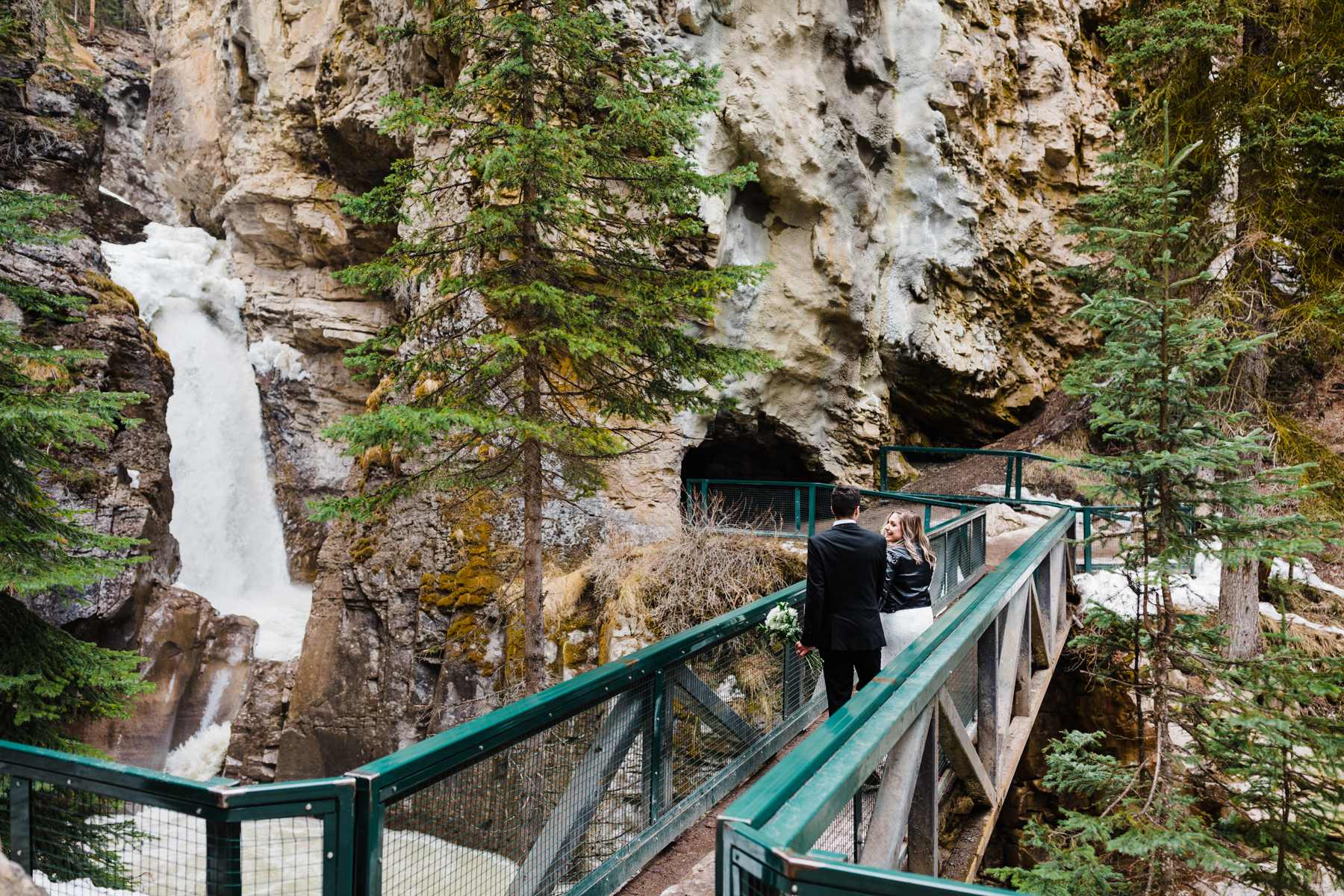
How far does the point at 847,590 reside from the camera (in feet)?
15.3

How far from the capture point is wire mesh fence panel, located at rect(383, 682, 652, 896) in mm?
3021

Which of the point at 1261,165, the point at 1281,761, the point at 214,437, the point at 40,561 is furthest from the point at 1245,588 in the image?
the point at 214,437

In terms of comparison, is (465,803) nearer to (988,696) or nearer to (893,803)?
(893,803)

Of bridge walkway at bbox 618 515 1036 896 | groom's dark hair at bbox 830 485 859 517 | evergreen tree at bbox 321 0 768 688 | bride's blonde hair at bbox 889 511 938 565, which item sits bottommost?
bridge walkway at bbox 618 515 1036 896

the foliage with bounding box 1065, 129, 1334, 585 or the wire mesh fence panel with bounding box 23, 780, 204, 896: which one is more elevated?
the foliage with bounding box 1065, 129, 1334, 585

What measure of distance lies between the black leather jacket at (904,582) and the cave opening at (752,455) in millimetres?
9931

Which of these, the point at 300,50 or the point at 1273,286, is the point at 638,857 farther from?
the point at 300,50

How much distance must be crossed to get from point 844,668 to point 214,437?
22673mm

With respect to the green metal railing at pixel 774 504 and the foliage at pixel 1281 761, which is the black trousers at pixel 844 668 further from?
the green metal railing at pixel 774 504

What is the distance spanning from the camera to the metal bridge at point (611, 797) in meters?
2.37

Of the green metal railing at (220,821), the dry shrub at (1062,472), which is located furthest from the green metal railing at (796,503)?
the green metal railing at (220,821)

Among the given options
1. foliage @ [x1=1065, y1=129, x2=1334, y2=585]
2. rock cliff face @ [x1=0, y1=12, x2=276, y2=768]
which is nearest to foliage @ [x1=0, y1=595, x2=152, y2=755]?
foliage @ [x1=1065, y1=129, x2=1334, y2=585]

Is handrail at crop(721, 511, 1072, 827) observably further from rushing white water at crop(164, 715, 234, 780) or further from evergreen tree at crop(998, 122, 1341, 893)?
rushing white water at crop(164, 715, 234, 780)

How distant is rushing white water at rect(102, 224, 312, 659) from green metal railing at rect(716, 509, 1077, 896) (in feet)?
62.0
